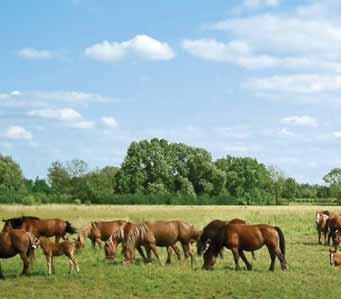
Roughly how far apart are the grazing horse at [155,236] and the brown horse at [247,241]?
4.20 ft

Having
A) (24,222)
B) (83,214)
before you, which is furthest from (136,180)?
(24,222)

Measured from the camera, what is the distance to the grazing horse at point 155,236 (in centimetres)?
1766

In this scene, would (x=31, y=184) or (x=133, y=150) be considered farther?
(x=31, y=184)

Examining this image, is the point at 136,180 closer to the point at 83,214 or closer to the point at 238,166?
the point at 238,166

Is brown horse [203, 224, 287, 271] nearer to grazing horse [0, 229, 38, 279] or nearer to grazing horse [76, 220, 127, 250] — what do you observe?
grazing horse [0, 229, 38, 279]

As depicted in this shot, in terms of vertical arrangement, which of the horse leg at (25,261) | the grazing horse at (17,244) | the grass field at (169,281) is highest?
the grazing horse at (17,244)

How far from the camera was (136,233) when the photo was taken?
17.7 meters

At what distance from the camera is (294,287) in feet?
46.4

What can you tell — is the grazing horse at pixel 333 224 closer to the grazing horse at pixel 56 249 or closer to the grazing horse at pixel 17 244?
the grazing horse at pixel 56 249

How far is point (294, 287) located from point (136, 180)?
8014 centimetres

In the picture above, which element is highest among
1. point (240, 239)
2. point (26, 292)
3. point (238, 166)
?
point (238, 166)

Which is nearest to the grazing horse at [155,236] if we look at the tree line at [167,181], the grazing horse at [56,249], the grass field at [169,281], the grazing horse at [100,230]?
the grass field at [169,281]

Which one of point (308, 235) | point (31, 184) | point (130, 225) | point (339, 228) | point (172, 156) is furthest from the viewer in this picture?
point (31, 184)

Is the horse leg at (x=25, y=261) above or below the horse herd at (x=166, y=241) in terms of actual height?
below
